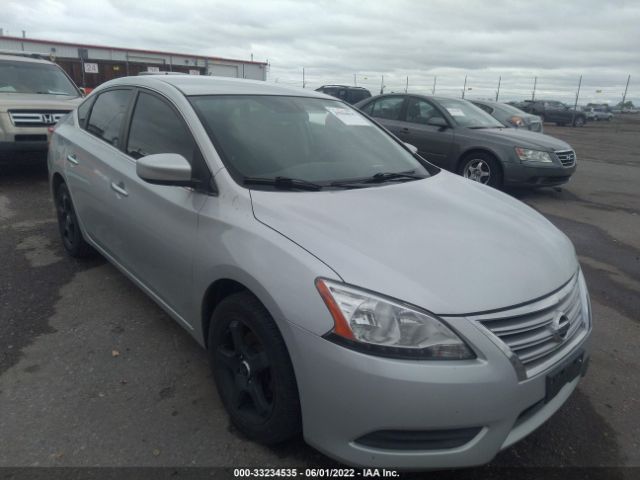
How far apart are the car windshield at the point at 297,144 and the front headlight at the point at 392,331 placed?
0.89 metres

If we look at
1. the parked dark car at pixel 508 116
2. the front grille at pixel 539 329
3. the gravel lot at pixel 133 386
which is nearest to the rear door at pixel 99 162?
the gravel lot at pixel 133 386

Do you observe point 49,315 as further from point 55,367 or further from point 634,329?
point 634,329

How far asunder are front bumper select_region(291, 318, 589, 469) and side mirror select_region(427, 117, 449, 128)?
660 centimetres

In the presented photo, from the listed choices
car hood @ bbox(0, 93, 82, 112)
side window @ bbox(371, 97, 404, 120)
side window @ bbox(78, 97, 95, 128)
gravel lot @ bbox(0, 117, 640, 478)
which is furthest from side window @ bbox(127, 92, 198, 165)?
side window @ bbox(371, 97, 404, 120)

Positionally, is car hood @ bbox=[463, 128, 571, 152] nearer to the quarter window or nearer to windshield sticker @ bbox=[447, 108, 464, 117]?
windshield sticker @ bbox=[447, 108, 464, 117]

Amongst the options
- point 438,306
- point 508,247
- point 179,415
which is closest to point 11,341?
point 179,415

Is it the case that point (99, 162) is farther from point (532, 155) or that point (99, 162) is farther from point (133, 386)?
point (532, 155)

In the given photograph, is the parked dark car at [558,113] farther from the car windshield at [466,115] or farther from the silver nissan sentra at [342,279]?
the silver nissan sentra at [342,279]

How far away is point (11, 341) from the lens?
9.94ft

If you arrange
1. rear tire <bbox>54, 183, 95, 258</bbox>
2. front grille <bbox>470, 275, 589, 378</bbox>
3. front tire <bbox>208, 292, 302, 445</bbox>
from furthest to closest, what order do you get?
rear tire <bbox>54, 183, 95, 258</bbox>
front tire <bbox>208, 292, 302, 445</bbox>
front grille <bbox>470, 275, 589, 378</bbox>

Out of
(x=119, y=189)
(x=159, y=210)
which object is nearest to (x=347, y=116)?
(x=159, y=210)

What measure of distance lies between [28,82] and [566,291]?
8681 mm

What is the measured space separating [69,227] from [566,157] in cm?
702

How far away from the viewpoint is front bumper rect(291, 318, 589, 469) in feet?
5.55
